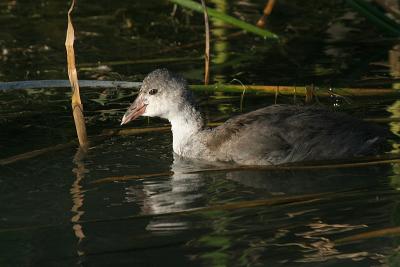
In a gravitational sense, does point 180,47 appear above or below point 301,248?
above

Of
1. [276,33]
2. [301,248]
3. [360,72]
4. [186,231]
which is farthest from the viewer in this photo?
[276,33]

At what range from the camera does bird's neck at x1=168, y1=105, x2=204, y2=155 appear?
9.80 m

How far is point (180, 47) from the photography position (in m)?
13.6

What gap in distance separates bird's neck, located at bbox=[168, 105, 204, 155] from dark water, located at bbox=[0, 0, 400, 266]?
0.16 metres

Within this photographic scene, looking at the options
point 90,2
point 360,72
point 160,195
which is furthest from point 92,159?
point 90,2

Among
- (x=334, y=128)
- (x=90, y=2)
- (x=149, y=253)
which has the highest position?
(x=90, y=2)

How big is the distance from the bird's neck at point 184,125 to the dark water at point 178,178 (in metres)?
0.16

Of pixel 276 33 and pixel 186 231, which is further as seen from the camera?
pixel 276 33

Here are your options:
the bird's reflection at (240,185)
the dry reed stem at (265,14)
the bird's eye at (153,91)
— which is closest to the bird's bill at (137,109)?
the bird's eye at (153,91)

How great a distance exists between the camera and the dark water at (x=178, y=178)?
7.10m

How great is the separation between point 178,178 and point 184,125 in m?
1.14

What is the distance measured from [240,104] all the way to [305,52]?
8.72ft

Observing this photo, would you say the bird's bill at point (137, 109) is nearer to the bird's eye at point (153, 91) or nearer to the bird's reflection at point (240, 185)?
the bird's eye at point (153, 91)

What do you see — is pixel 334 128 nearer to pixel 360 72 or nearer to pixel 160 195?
pixel 160 195
